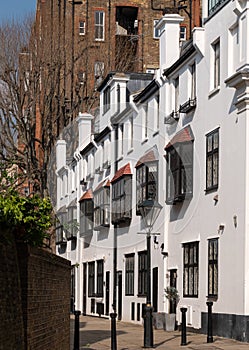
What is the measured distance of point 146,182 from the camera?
33.9 m

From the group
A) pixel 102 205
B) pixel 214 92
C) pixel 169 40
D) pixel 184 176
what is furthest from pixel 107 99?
pixel 214 92

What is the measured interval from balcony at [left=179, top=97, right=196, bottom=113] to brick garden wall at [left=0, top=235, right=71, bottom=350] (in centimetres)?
1449

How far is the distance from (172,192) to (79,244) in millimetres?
19482

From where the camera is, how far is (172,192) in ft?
98.2

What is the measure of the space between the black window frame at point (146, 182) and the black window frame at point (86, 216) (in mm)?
10658

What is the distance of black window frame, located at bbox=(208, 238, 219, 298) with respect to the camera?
25.2 metres

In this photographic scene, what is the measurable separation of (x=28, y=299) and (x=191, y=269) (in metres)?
17.9

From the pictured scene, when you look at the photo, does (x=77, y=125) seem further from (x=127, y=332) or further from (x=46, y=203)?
(x=46, y=203)

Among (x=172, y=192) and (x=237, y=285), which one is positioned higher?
(x=172, y=192)

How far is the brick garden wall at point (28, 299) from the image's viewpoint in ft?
30.4

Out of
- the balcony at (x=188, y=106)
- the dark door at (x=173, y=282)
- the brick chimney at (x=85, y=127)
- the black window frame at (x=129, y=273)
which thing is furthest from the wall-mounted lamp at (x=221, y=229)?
the brick chimney at (x=85, y=127)

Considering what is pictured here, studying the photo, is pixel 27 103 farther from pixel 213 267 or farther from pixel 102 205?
pixel 213 267

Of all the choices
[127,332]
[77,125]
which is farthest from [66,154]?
[127,332]

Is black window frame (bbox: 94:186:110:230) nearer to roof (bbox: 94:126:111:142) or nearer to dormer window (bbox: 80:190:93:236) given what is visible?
dormer window (bbox: 80:190:93:236)
